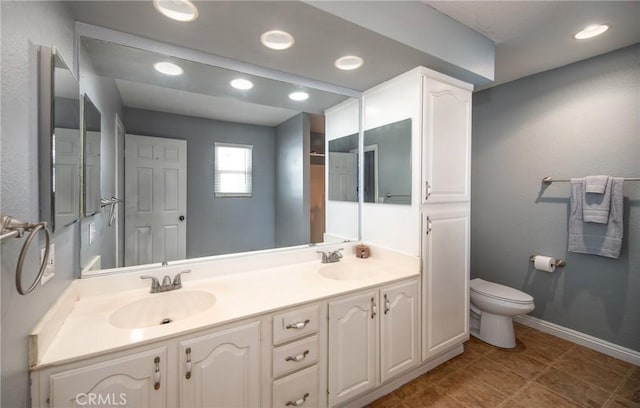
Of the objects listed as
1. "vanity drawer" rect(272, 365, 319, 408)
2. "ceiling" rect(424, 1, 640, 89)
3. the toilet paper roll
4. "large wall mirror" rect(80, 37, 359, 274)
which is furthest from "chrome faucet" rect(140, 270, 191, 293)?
the toilet paper roll

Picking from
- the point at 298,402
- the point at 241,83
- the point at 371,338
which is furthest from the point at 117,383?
the point at 241,83

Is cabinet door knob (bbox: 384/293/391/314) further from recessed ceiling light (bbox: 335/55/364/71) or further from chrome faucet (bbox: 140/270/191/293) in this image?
recessed ceiling light (bbox: 335/55/364/71)

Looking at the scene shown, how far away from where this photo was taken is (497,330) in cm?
225

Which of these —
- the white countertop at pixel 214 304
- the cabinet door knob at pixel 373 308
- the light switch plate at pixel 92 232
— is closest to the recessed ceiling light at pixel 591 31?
the white countertop at pixel 214 304

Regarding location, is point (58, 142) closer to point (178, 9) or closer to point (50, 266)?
point (50, 266)

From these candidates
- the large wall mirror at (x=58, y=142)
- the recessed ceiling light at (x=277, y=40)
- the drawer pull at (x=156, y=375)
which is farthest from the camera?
the recessed ceiling light at (x=277, y=40)

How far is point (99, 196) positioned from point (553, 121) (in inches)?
136

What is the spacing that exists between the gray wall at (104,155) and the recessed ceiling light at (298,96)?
1.09 m

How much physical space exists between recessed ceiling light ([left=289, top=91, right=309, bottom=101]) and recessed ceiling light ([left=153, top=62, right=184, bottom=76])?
75 centimetres

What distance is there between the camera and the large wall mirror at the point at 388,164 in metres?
1.91

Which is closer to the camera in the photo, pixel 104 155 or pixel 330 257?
pixel 104 155

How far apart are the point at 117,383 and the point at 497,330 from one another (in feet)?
8.64

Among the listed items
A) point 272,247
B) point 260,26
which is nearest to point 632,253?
point 272,247

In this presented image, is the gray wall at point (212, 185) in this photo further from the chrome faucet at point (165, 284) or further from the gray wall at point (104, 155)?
the chrome faucet at point (165, 284)
